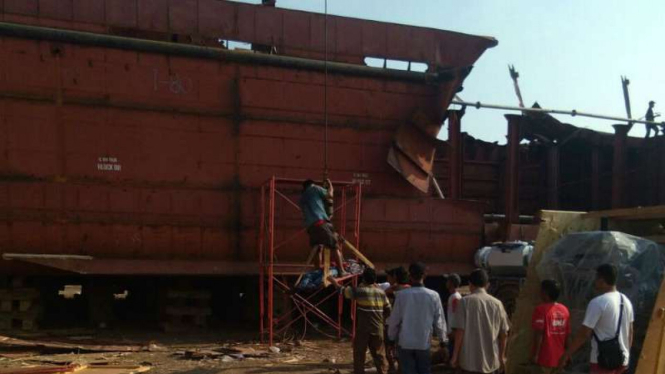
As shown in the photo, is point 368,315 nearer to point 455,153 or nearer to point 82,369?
point 82,369

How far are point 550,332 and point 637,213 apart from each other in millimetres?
2115

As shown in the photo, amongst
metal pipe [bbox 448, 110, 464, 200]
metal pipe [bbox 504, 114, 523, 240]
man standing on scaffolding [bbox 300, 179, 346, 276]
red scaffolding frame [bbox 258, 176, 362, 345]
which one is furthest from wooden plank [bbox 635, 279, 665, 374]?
metal pipe [bbox 504, 114, 523, 240]

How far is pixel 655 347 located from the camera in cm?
499

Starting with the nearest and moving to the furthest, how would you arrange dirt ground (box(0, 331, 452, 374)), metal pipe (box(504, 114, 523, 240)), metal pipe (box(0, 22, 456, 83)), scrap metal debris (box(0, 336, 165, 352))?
dirt ground (box(0, 331, 452, 374))
scrap metal debris (box(0, 336, 165, 352))
metal pipe (box(0, 22, 456, 83))
metal pipe (box(504, 114, 523, 240))

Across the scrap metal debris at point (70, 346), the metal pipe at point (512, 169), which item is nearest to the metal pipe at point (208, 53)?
the metal pipe at point (512, 169)

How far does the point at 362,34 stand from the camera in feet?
37.9

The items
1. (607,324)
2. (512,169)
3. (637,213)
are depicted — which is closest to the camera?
(607,324)

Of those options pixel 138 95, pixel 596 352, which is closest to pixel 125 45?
pixel 138 95

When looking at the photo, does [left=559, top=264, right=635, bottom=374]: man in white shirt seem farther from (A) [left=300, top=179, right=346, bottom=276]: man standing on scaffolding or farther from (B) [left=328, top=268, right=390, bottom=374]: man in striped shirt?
(A) [left=300, top=179, right=346, bottom=276]: man standing on scaffolding

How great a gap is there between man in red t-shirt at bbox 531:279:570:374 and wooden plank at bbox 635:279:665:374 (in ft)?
2.14

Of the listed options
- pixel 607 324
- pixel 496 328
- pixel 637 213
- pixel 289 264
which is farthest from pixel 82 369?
pixel 637 213

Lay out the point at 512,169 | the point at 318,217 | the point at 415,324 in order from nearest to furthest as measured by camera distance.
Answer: the point at 415,324, the point at 318,217, the point at 512,169

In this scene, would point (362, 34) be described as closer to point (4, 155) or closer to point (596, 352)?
point (4, 155)

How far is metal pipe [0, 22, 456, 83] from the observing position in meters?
9.73
